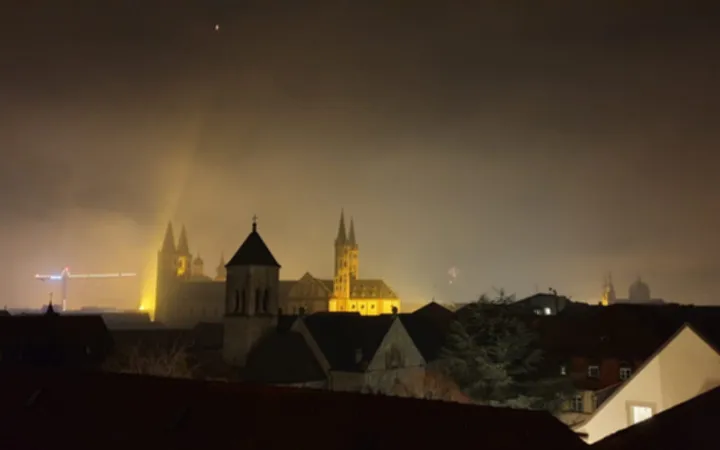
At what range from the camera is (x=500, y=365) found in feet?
131

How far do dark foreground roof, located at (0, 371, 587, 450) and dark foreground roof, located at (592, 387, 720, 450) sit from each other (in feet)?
7.89

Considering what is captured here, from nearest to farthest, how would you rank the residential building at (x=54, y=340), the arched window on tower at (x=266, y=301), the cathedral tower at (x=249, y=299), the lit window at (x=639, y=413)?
the lit window at (x=639, y=413) → the residential building at (x=54, y=340) → the cathedral tower at (x=249, y=299) → the arched window on tower at (x=266, y=301)

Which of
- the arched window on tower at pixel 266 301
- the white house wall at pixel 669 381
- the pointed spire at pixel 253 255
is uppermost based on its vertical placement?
the pointed spire at pixel 253 255

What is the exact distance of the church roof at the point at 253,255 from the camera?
61.4m

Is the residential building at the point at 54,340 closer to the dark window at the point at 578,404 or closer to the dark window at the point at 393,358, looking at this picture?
the dark window at the point at 393,358

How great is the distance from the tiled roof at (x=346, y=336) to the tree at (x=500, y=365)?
20221 millimetres

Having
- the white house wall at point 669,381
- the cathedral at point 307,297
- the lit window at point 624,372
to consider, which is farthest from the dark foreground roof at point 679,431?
the cathedral at point 307,297

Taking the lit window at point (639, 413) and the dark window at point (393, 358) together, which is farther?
the dark window at point (393, 358)

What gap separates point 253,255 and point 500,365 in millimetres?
29066

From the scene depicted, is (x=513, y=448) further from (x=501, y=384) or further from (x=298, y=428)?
(x=501, y=384)

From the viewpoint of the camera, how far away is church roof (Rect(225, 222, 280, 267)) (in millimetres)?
61406

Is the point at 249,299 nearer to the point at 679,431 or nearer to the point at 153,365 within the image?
the point at 153,365

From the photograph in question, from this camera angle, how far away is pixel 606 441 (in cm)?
2106

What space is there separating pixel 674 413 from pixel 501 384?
18.3 metres
